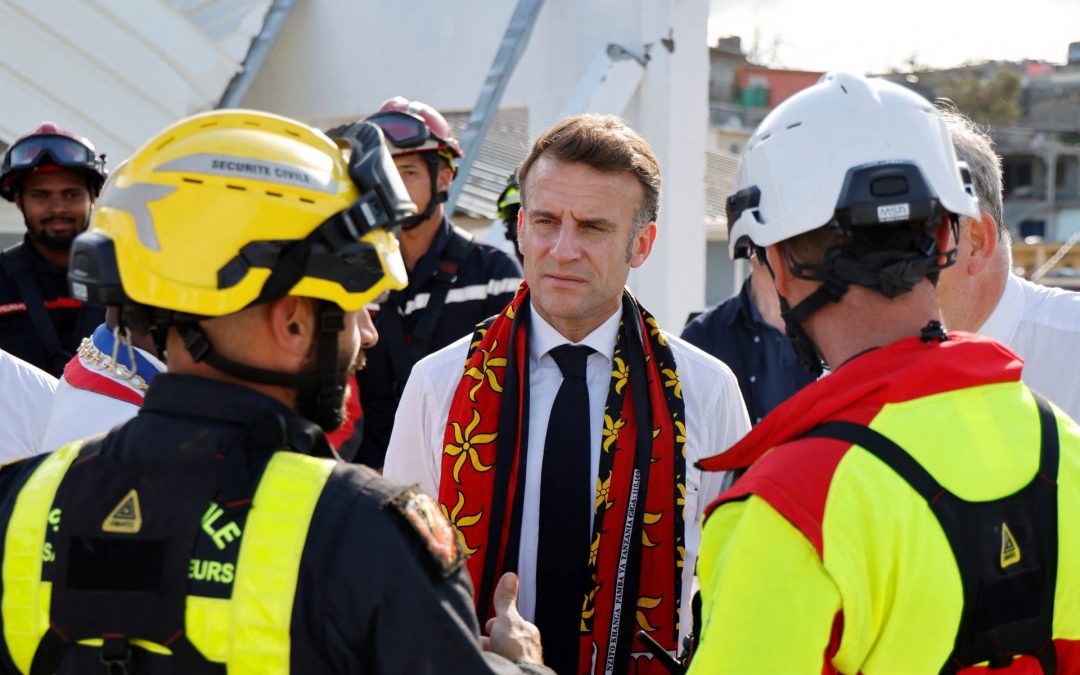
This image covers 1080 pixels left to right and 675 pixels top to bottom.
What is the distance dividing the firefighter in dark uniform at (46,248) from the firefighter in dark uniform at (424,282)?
1433 millimetres

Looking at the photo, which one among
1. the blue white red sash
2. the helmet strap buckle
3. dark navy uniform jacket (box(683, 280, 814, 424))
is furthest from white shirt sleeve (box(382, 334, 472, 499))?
dark navy uniform jacket (box(683, 280, 814, 424))

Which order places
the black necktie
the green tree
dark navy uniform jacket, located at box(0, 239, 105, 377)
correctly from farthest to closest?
the green tree → dark navy uniform jacket, located at box(0, 239, 105, 377) → the black necktie

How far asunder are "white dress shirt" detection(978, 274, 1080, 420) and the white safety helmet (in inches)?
46.0

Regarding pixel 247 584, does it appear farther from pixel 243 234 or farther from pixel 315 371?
pixel 243 234

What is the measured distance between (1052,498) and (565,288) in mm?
1504

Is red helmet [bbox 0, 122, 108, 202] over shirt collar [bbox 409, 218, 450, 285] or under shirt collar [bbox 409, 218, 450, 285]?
over

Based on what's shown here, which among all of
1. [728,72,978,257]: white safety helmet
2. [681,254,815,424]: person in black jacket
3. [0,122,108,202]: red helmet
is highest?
[0,122,108,202]: red helmet

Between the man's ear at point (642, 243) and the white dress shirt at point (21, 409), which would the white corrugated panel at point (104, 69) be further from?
the man's ear at point (642, 243)

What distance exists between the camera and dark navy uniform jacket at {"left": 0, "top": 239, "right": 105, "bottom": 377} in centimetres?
491

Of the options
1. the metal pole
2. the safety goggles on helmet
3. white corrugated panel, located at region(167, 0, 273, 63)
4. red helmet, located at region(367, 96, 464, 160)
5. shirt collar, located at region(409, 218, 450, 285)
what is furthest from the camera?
white corrugated panel, located at region(167, 0, 273, 63)

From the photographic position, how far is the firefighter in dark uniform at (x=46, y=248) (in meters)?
4.94

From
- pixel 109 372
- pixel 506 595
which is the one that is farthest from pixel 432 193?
pixel 506 595

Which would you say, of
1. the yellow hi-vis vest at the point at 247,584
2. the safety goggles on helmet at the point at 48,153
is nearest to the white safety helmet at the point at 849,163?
the yellow hi-vis vest at the point at 247,584

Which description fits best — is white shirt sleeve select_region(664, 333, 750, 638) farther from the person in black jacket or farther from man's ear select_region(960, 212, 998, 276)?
the person in black jacket
